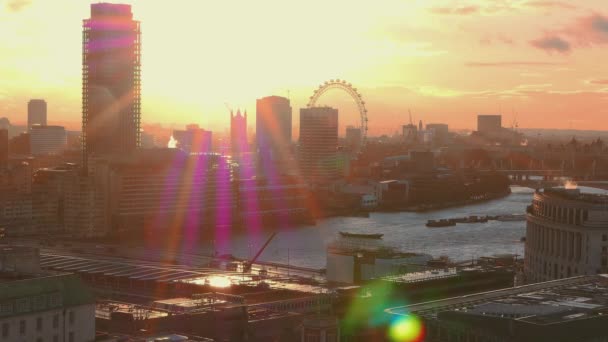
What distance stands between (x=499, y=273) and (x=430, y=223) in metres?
12.8

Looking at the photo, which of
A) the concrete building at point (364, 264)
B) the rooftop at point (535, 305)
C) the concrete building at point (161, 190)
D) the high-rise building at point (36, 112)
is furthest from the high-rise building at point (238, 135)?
the rooftop at point (535, 305)

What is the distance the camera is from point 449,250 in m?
19.8

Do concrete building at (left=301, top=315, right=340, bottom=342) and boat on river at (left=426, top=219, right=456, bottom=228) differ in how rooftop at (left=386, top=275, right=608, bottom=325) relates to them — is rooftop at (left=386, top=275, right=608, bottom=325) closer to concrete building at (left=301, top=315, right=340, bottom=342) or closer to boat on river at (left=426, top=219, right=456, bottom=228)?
concrete building at (left=301, top=315, right=340, bottom=342)

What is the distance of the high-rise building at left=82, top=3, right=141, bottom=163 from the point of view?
3297 centimetres

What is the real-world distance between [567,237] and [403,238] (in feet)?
32.2

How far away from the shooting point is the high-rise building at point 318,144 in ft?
126

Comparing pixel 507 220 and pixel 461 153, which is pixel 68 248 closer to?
pixel 507 220

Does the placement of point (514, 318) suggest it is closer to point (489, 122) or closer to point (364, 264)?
point (364, 264)

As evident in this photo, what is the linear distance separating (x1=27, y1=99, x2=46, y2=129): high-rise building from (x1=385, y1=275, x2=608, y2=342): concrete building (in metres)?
54.2

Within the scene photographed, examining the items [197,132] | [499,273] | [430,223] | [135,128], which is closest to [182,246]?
[430,223]

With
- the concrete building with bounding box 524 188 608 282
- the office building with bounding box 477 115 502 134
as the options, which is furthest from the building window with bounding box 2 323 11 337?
the office building with bounding box 477 115 502 134

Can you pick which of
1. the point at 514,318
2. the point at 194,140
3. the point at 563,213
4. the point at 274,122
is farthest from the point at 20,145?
the point at 514,318

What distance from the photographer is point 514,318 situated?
6969 mm

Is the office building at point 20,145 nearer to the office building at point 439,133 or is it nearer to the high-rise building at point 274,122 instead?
the high-rise building at point 274,122
